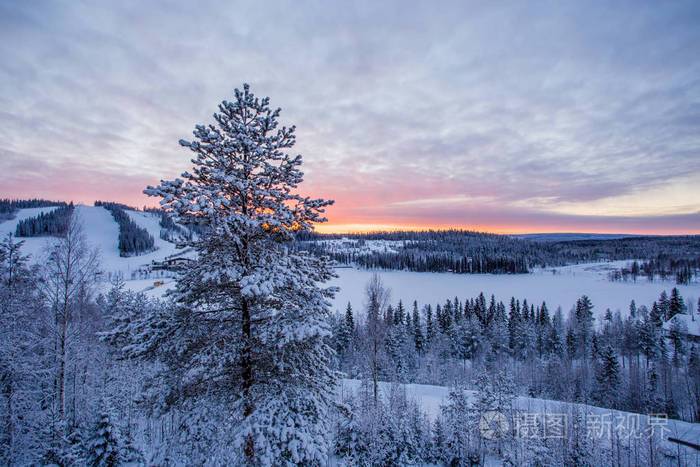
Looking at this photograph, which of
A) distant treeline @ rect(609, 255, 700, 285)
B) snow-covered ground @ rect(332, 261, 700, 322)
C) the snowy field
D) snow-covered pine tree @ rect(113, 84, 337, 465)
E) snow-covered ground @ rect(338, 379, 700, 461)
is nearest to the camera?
snow-covered pine tree @ rect(113, 84, 337, 465)

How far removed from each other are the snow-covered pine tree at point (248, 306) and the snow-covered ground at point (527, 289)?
8158 cm

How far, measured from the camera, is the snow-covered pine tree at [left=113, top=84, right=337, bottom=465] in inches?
251

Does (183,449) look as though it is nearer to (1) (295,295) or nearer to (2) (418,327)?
(1) (295,295)

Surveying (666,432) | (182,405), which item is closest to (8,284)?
(182,405)

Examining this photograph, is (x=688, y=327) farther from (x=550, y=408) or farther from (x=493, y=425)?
(x=493, y=425)

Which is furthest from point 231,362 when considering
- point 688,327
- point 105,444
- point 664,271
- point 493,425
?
point 664,271

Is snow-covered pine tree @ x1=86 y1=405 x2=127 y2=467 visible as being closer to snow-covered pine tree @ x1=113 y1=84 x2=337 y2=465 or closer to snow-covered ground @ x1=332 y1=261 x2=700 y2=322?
snow-covered pine tree @ x1=113 y1=84 x2=337 y2=465

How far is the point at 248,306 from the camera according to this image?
7555 millimetres

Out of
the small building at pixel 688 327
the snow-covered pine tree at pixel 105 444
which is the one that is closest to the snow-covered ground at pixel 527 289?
the small building at pixel 688 327

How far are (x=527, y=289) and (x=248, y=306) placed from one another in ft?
472

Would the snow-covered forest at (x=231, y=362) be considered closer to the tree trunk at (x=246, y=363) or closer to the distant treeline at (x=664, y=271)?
the tree trunk at (x=246, y=363)

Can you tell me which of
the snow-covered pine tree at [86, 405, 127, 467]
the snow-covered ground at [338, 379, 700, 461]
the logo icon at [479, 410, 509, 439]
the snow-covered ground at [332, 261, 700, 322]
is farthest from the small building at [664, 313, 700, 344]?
the snow-covered pine tree at [86, 405, 127, 467]

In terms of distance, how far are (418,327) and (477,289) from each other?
2855 inches

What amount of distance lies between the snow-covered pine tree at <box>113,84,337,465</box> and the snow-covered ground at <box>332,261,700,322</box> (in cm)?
8158
